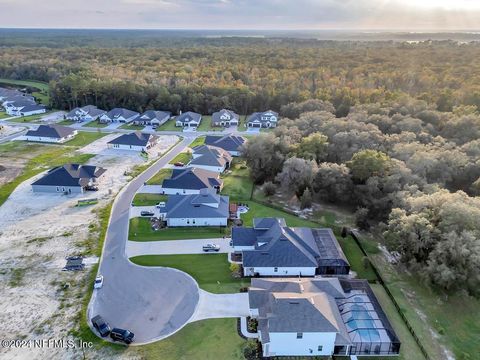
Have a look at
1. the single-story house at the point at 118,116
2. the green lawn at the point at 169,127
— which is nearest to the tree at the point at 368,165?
the green lawn at the point at 169,127

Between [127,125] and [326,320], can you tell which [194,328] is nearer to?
[326,320]

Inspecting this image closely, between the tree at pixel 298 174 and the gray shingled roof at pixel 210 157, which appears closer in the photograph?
the tree at pixel 298 174

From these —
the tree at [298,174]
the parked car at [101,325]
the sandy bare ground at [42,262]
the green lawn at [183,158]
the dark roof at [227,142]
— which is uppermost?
the tree at [298,174]

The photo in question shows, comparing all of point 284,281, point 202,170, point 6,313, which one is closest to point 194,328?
point 284,281

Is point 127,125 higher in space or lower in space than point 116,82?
lower

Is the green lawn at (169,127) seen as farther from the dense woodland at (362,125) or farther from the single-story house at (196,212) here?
the single-story house at (196,212)
